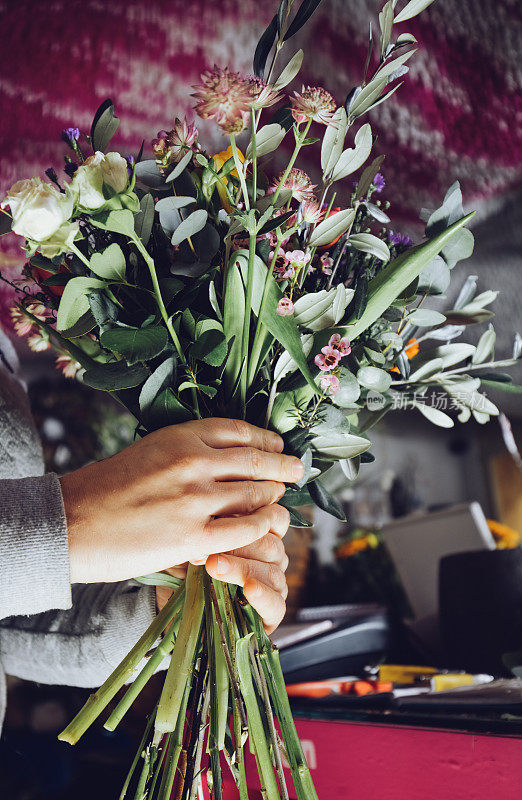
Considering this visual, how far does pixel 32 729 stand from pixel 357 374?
2060 mm

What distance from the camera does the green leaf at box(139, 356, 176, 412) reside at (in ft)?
1.76

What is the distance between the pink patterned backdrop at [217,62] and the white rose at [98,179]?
39.4 inches

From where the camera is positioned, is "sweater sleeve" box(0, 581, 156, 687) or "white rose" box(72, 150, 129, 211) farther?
"sweater sleeve" box(0, 581, 156, 687)

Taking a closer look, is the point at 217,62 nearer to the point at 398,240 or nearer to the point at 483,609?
the point at 398,240

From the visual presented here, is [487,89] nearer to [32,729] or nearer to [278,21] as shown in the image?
[278,21]

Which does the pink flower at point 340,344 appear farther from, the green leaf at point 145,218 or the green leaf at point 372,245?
the green leaf at point 145,218

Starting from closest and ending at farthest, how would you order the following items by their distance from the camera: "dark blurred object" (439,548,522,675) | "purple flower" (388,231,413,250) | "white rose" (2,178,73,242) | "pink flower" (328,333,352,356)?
1. "white rose" (2,178,73,242)
2. "pink flower" (328,333,352,356)
3. "purple flower" (388,231,413,250)
4. "dark blurred object" (439,548,522,675)

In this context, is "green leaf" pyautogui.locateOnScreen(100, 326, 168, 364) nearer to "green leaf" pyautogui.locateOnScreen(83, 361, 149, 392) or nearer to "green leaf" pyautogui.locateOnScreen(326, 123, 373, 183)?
"green leaf" pyautogui.locateOnScreen(83, 361, 149, 392)

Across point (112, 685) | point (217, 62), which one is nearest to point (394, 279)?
point (112, 685)

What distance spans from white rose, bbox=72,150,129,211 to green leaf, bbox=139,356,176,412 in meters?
0.15

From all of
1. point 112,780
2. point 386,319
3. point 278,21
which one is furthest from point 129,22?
point 112,780

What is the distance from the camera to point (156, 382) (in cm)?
54

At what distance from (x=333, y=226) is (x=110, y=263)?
0.71ft

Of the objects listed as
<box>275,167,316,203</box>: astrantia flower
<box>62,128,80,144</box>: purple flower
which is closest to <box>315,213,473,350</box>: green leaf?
<box>275,167,316,203</box>: astrantia flower
